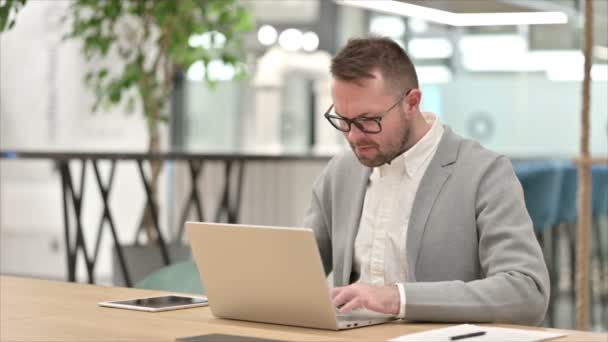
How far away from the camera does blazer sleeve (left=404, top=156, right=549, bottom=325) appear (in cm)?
234

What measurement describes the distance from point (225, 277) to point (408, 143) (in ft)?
2.11

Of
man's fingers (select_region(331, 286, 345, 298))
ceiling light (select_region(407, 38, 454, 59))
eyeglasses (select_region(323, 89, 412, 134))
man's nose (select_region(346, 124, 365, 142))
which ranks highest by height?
ceiling light (select_region(407, 38, 454, 59))

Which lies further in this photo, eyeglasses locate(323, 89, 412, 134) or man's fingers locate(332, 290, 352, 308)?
eyeglasses locate(323, 89, 412, 134)

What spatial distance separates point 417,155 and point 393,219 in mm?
162

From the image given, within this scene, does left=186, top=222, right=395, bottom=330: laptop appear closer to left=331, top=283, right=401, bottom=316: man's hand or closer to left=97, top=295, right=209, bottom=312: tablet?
left=331, top=283, right=401, bottom=316: man's hand

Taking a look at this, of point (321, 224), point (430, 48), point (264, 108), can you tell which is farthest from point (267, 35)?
point (321, 224)

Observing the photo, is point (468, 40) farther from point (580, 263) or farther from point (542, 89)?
point (580, 263)

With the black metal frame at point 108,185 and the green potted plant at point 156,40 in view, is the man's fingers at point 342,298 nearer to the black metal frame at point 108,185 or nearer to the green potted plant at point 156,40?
the black metal frame at point 108,185

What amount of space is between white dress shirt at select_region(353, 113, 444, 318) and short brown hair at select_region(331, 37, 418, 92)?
6.4 inches

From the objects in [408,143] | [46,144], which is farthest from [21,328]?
[46,144]

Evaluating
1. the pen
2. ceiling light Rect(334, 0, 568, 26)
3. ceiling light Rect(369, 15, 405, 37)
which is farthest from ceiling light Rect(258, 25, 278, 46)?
the pen

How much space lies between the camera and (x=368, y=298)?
2.29 m

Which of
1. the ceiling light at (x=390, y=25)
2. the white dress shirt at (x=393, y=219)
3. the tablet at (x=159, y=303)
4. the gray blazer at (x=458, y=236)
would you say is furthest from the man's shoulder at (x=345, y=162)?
the ceiling light at (x=390, y=25)

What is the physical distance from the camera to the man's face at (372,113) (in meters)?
2.67
